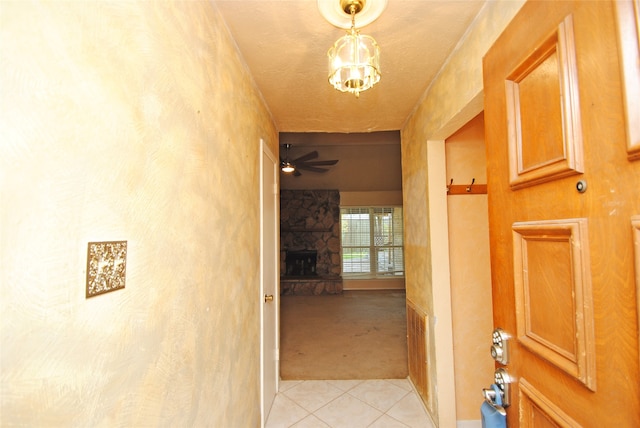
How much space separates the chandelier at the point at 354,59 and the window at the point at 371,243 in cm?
645

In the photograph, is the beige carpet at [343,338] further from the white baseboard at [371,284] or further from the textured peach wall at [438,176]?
the textured peach wall at [438,176]

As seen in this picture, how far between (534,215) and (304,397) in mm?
2411

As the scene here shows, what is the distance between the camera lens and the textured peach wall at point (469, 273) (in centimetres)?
210

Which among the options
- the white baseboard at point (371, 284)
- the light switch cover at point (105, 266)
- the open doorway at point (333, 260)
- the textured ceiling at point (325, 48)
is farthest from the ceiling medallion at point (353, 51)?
the white baseboard at point (371, 284)

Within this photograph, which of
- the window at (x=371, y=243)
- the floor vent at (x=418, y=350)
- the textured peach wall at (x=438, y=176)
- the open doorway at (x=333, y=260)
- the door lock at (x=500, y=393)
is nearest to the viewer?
the door lock at (x=500, y=393)

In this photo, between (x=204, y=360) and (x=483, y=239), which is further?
(x=483, y=239)

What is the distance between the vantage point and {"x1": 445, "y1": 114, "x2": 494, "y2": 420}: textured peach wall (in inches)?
82.7

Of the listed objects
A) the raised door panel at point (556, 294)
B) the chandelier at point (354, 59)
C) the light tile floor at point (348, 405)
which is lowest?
the light tile floor at point (348, 405)

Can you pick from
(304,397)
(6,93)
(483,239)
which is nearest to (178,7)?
(6,93)

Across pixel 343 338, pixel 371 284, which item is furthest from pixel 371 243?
pixel 343 338

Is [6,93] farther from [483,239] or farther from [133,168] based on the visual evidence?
[483,239]

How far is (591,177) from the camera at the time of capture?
614mm

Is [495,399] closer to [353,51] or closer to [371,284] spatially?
[353,51]

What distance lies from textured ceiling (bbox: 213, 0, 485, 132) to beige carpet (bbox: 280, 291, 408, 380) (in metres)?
2.55
